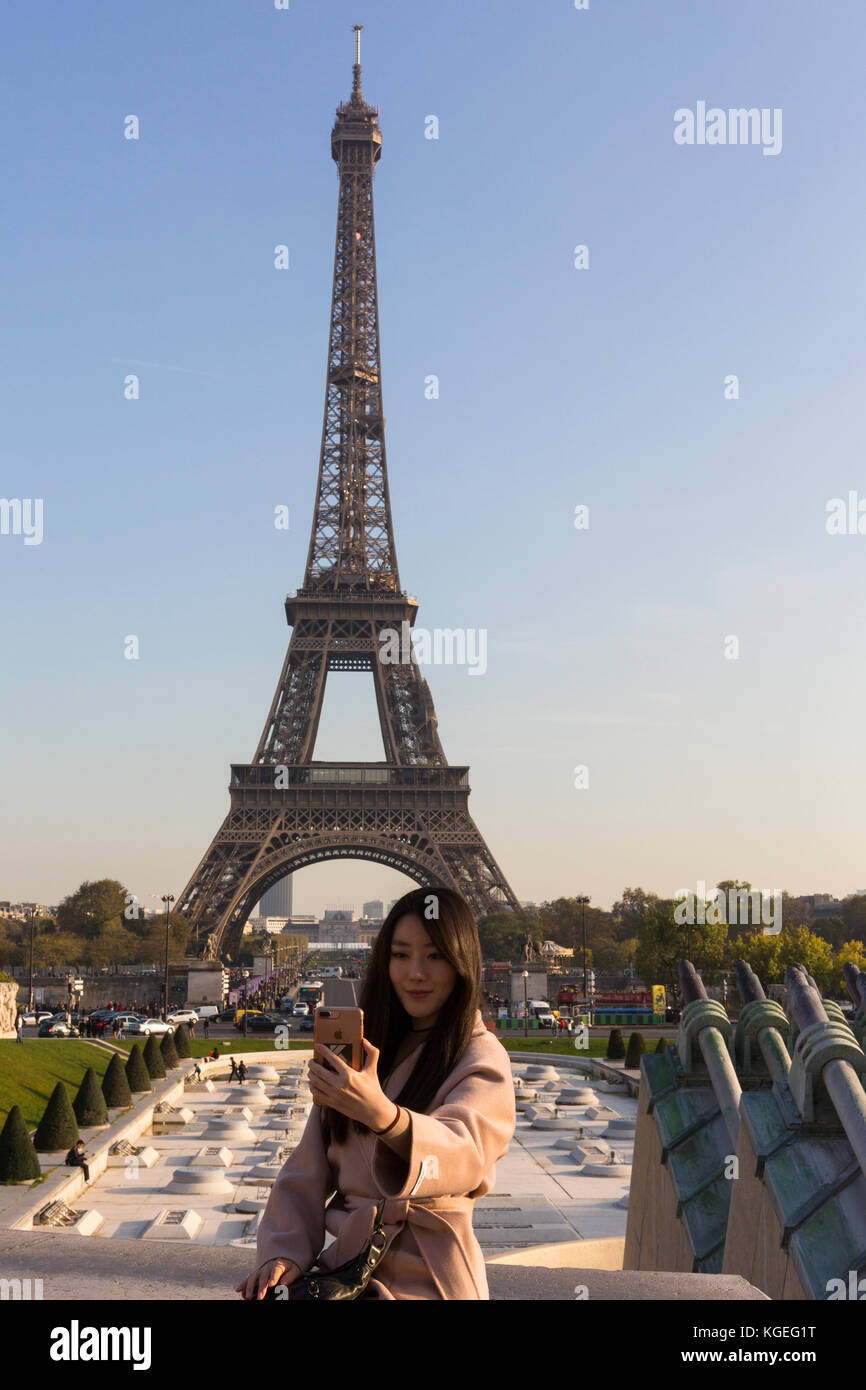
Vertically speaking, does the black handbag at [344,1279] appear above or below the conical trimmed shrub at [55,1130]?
above

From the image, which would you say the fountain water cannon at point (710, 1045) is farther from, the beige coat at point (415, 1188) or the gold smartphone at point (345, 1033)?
the gold smartphone at point (345, 1033)

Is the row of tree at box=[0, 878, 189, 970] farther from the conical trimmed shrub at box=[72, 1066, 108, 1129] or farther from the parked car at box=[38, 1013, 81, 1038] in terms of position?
the conical trimmed shrub at box=[72, 1066, 108, 1129]

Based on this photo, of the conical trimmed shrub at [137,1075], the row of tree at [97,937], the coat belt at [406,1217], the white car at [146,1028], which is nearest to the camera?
the coat belt at [406,1217]

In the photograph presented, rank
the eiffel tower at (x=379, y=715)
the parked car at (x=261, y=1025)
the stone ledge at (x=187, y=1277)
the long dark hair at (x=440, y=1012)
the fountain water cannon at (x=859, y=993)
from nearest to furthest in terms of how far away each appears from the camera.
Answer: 1. the long dark hair at (x=440, y=1012)
2. the stone ledge at (x=187, y=1277)
3. the fountain water cannon at (x=859, y=993)
4. the parked car at (x=261, y=1025)
5. the eiffel tower at (x=379, y=715)

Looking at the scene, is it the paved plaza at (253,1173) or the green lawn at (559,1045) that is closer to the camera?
the paved plaza at (253,1173)

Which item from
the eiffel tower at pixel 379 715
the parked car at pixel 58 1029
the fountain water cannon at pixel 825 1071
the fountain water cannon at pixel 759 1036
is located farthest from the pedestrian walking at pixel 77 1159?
the eiffel tower at pixel 379 715

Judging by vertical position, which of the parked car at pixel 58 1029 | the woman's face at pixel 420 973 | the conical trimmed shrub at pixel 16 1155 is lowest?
the parked car at pixel 58 1029

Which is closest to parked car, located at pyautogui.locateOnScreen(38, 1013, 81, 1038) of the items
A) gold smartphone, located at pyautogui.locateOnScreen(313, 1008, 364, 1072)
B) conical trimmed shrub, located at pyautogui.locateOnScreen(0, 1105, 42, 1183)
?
conical trimmed shrub, located at pyautogui.locateOnScreen(0, 1105, 42, 1183)
